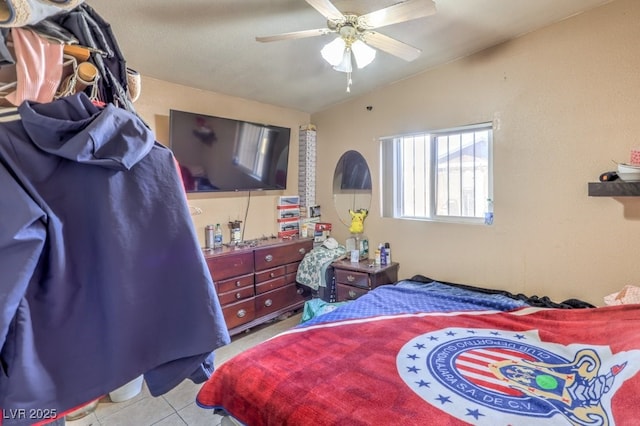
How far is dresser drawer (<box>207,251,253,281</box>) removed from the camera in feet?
9.22

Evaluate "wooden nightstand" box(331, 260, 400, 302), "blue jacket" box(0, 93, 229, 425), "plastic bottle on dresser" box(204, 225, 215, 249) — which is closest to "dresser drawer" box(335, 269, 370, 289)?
"wooden nightstand" box(331, 260, 400, 302)

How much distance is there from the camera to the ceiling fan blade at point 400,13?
153 centimetres

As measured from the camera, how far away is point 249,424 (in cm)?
136

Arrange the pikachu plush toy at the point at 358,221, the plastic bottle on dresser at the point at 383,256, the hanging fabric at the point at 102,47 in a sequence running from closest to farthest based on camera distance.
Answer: the hanging fabric at the point at 102,47, the plastic bottle on dresser at the point at 383,256, the pikachu plush toy at the point at 358,221

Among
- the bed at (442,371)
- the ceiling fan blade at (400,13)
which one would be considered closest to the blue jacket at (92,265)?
the bed at (442,371)

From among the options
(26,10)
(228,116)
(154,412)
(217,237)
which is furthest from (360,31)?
(154,412)

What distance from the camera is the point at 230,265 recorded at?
2.94 metres

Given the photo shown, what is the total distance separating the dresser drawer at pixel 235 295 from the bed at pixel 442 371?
1192 millimetres

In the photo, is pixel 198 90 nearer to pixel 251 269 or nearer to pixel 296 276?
pixel 251 269

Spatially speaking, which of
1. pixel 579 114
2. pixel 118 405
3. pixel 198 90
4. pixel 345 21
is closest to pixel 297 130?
pixel 198 90

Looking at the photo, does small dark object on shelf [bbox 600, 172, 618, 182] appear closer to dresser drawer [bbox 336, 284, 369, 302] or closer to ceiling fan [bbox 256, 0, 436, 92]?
ceiling fan [bbox 256, 0, 436, 92]

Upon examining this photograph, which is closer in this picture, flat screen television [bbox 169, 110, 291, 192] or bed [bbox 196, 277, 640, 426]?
bed [bbox 196, 277, 640, 426]

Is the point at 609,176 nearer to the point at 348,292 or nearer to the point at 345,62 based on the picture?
the point at 345,62

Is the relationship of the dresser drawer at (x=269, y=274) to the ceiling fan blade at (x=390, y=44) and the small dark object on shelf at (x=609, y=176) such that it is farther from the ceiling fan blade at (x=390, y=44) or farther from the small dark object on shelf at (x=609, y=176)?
the small dark object on shelf at (x=609, y=176)
